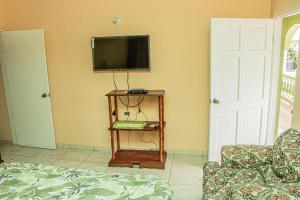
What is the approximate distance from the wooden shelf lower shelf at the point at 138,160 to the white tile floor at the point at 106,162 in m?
0.07

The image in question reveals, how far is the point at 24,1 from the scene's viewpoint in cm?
375

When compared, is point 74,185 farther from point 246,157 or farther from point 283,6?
point 283,6

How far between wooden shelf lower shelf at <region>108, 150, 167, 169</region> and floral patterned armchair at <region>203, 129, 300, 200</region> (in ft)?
3.78

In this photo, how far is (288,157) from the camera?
6.45ft

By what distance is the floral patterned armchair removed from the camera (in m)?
1.74

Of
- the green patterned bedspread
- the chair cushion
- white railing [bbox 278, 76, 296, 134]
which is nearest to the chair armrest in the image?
the chair cushion

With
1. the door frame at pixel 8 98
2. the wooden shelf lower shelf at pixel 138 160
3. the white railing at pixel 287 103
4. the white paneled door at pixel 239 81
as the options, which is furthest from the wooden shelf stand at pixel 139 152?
the white railing at pixel 287 103

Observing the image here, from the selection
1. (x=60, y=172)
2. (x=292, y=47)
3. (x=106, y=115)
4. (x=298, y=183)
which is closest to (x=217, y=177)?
(x=298, y=183)

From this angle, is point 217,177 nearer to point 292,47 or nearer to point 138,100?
point 138,100

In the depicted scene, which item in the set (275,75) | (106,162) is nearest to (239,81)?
(275,75)

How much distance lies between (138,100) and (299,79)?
2045 mm

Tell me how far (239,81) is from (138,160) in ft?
5.54

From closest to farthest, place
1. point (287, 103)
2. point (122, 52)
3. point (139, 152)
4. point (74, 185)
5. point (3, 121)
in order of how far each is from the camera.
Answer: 1. point (74, 185)
2. point (122, 52)
3. point (139, 152)
4. point (3, 121)
5. point (287, 103)

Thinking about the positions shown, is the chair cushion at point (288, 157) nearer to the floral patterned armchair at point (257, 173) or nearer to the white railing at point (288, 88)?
the floral patterned armchair at point (257, 173)
